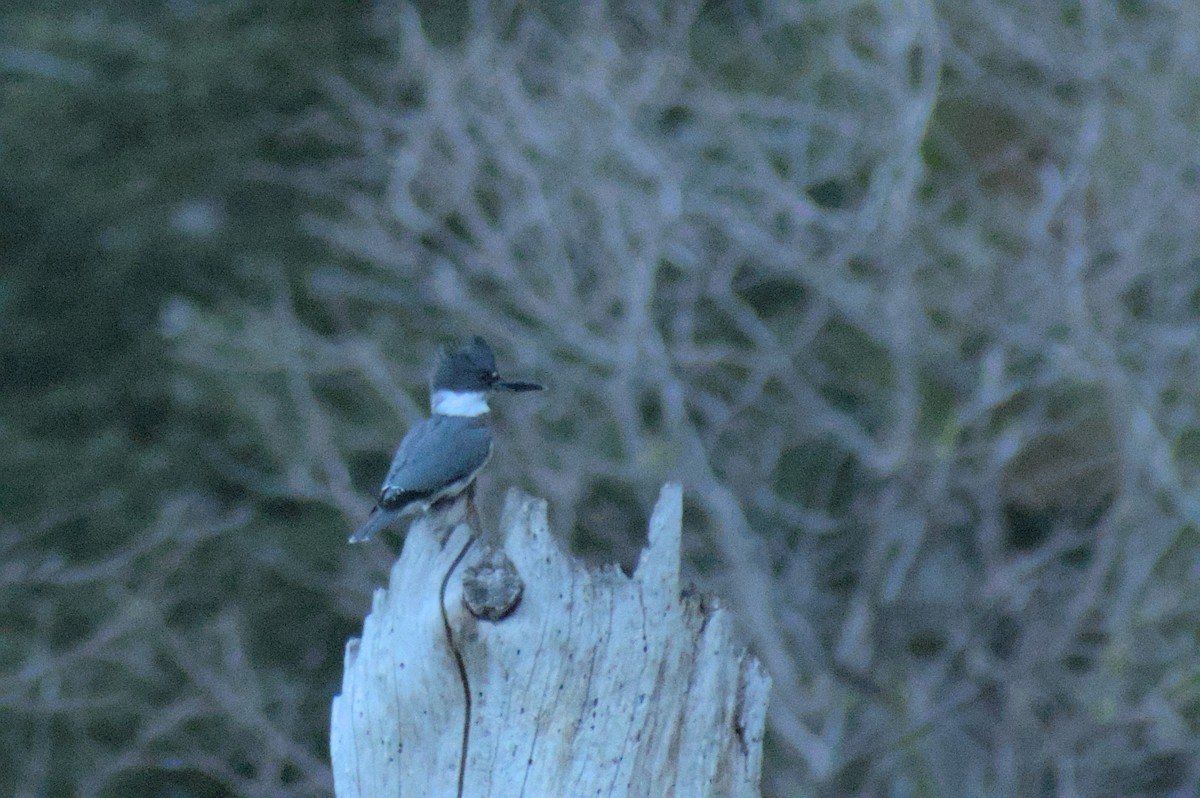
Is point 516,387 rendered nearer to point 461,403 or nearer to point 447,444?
point 461,403

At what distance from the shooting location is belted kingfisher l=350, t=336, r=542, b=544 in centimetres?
455

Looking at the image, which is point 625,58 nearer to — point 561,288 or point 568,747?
point 561,288

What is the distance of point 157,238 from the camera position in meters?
12.3

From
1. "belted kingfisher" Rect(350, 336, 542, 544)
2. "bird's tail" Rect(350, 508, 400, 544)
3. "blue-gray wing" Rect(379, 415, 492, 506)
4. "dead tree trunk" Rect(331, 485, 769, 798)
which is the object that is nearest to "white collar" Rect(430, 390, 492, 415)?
"belted kingfisher" Rect(350, 336, 542, 544)

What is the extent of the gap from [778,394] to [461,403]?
4368 millimetres

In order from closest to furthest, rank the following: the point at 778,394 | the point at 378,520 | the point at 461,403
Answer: the point at 378,520 → the point at 461,403 → the point at 778,394

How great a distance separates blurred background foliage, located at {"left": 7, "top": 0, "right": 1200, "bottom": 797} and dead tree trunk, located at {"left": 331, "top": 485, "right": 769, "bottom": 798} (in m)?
4.33

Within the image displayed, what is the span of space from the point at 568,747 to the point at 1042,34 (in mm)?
6468

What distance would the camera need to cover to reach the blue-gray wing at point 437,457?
4.56m

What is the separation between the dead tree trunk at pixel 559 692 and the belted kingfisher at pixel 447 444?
1.37 meters

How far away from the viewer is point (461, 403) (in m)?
5.17

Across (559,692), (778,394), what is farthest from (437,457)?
(778,394)

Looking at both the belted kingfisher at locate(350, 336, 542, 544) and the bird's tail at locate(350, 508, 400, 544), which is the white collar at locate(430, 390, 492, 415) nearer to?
the belted kingfisher at locate(350, 336, 542, 544)

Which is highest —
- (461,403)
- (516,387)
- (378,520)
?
(516,387)
